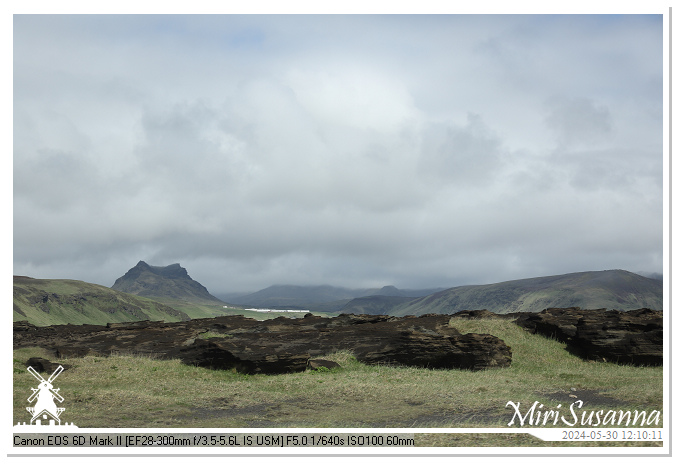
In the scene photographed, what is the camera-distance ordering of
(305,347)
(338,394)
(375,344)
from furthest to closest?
(375,344)
(305,347)
(338,394)

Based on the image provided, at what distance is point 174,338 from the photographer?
46.2m

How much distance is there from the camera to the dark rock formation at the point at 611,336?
4188 cm

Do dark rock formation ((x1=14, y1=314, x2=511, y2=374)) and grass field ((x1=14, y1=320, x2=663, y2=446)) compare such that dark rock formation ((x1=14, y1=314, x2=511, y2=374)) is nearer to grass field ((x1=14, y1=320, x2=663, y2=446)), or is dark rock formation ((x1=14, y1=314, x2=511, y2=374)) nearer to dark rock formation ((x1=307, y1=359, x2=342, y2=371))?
dark rock formation ((x1=307, y1=359, x2=342, y2=371))

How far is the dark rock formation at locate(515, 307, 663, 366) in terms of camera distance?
41875mm

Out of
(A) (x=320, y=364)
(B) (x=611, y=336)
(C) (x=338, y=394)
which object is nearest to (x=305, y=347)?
(A) (x=320, y=364)

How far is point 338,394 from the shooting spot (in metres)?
27.6

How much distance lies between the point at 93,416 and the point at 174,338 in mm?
25092

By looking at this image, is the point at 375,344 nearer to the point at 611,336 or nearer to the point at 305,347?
the point at 305,347

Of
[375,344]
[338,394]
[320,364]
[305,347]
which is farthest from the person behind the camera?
[375,344]

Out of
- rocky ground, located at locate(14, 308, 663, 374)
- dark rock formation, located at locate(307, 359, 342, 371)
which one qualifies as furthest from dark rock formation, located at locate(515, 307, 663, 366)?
dark rock formation, located at locate(307, 359, 342, 371)

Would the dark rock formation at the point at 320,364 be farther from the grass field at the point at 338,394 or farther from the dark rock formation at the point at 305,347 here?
the grass field at the point at 338,394

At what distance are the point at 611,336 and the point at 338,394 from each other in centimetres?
3030
